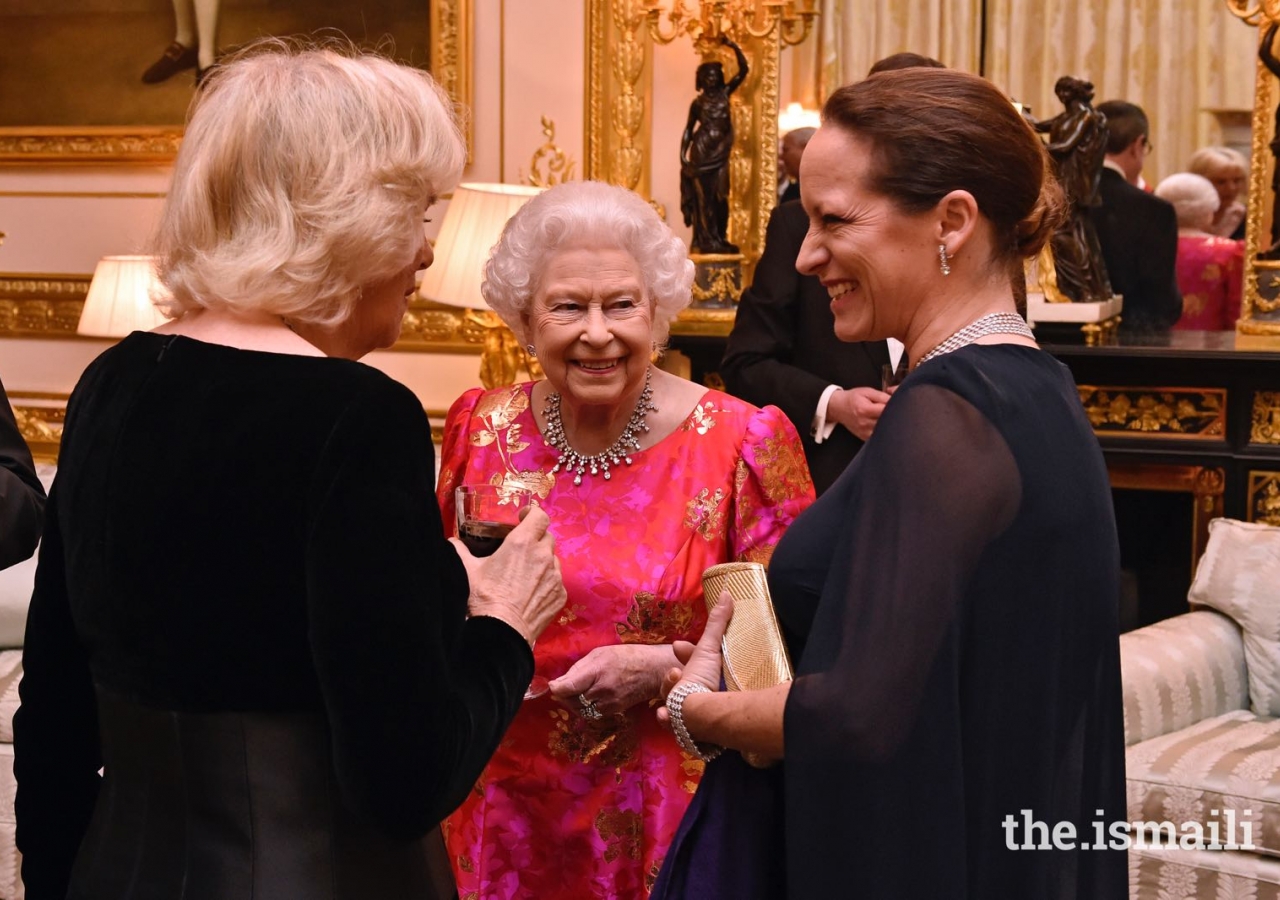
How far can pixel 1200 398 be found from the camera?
4.71 metres

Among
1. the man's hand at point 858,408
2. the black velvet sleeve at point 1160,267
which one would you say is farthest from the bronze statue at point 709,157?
the man's hand at point 858,408

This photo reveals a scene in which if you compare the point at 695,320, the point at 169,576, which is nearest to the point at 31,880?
the point at 169,576

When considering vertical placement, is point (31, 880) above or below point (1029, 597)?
below

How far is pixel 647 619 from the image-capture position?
2.23 m

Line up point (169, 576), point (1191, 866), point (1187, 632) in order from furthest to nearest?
point (1187, 632)
point (1191, 866)
point (169, 576)

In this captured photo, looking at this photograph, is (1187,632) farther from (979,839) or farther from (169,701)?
(169,701)

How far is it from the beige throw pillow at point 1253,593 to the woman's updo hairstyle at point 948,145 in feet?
8.94

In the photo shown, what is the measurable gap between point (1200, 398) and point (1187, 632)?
1.07m

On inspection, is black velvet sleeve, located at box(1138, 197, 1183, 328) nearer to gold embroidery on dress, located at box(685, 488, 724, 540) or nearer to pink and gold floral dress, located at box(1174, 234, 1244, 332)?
pink and gold floral dress, located at box(1174, 234, 1244, 332)

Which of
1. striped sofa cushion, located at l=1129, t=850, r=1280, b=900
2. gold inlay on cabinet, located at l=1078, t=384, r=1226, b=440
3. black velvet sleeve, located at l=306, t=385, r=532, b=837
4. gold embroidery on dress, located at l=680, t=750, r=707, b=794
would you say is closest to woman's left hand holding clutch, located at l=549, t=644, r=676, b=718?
gold embroidery on dress, located at l=680, t=750, r=707, b=794

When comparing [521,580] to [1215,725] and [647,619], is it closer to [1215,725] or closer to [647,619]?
[647,619]

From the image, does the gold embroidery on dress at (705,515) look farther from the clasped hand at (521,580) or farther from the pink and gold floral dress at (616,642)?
the clasped hand at (521,580)

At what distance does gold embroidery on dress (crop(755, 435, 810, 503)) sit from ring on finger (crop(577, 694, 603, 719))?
432mm

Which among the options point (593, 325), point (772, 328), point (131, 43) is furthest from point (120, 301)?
point (593, 325)
